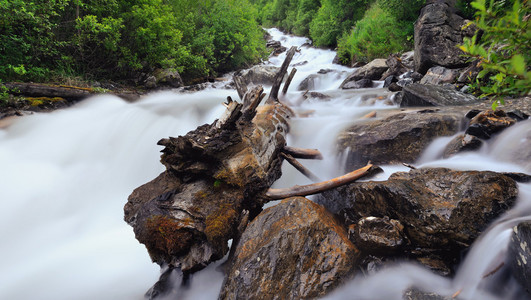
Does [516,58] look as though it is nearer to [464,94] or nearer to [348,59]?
[464,94]

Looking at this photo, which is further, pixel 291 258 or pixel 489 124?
pixel 489 124

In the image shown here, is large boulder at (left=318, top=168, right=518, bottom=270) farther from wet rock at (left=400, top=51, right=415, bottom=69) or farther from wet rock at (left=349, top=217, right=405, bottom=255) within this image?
wet rock at (left=400, top=51, right=415, bottom=69)

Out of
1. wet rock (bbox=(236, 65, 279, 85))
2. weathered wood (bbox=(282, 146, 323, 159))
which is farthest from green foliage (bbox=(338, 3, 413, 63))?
weathered wood (bbox=(282, 146, 323, 159))

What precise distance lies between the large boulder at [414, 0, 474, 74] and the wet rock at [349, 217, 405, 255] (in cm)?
741

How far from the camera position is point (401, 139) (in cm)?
401

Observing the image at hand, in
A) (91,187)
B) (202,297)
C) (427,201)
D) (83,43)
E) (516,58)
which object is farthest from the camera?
(83,43)

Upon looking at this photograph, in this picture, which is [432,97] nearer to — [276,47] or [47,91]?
[47,91]

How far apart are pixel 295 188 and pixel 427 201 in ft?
4.68

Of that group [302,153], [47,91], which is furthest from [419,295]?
[47,91]

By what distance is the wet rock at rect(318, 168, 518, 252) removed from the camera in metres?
2.24

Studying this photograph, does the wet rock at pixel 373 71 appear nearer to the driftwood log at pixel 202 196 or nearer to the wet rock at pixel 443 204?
the wet rock at pixel 443 204

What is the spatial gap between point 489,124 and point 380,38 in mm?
10120

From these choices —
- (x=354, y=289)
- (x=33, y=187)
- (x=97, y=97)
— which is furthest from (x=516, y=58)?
(x=97, y=97)

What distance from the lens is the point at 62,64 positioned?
25.8ft
